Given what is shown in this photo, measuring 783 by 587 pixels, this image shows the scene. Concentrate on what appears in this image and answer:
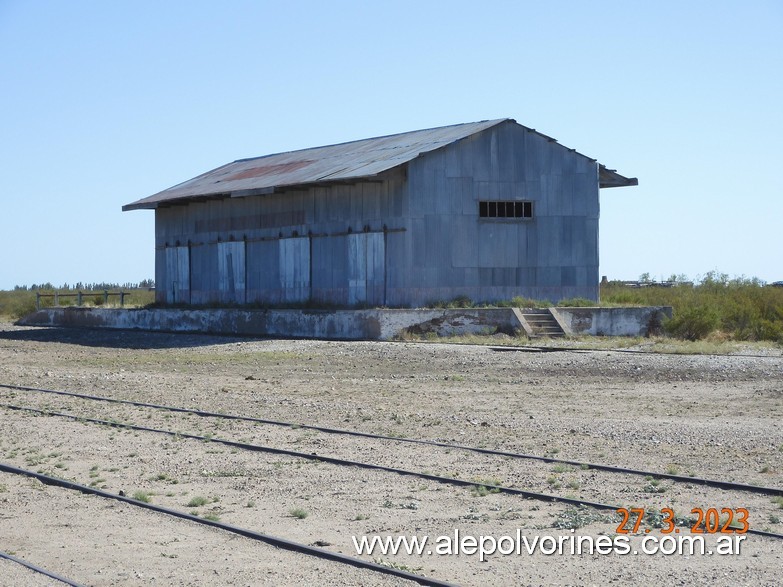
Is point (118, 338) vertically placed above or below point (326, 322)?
below

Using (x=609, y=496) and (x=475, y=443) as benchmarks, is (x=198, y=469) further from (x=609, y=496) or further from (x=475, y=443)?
(x=609, y=496)

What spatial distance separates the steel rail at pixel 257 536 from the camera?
7.81 meters

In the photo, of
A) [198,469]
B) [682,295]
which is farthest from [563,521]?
[682,295]

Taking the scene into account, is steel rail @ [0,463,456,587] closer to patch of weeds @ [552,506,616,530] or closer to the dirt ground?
the dirt ground

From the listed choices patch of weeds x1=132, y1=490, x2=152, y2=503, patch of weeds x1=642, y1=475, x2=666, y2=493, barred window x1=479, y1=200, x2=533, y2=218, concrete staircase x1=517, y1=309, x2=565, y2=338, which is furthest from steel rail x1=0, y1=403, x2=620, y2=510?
barred window x1=479, y1=200, x2=533, y2=218

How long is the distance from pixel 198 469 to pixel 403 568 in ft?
16.3

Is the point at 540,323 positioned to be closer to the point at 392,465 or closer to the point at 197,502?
the point at 392,465

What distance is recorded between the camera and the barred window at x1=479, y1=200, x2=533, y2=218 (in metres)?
36.1

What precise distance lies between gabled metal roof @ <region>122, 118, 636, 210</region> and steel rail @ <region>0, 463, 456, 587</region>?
23.3m

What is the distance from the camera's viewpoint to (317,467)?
12523 mm

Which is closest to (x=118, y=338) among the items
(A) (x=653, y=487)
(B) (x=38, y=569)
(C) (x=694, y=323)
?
(C) (x=694, y=323)

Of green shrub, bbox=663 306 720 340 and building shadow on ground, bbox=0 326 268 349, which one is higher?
green shrub, bbox=663 306 720 340

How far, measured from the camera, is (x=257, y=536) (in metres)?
9.02

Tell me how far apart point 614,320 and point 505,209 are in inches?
203
